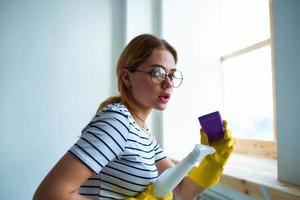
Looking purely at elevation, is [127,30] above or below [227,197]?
above

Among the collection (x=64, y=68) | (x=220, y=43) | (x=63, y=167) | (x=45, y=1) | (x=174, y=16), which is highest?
(x=45, y=1)

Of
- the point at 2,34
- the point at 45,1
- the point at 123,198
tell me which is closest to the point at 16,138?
the point at 2,34

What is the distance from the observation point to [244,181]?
1012mm

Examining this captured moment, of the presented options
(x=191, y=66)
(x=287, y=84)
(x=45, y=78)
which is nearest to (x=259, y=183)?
(x=287, y=84)

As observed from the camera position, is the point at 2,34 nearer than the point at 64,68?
Yes

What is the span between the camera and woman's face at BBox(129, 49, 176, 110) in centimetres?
81

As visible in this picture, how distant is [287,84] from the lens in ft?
3.07

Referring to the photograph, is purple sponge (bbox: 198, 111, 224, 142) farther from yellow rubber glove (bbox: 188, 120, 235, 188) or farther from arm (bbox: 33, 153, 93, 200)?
arm (bbox: 33, 153, 93, 200)

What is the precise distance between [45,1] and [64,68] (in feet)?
1.70

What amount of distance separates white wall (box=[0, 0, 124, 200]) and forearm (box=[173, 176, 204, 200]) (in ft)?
4.18

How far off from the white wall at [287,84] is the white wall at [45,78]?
1.42 meters

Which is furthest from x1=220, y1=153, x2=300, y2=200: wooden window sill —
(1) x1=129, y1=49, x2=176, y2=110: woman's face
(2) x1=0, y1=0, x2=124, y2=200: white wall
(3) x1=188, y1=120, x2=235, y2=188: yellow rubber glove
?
(2) x1=0, y1=0, x2=124, y2=200: white wall

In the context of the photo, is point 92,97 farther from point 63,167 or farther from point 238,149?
point 63,167

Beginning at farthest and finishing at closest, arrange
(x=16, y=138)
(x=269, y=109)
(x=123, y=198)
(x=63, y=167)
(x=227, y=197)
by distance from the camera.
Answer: (x=16, y=138) < (x=269, y=109) < (x=227, y=197) < (x=123, y=198) < (x=63, y=167)
